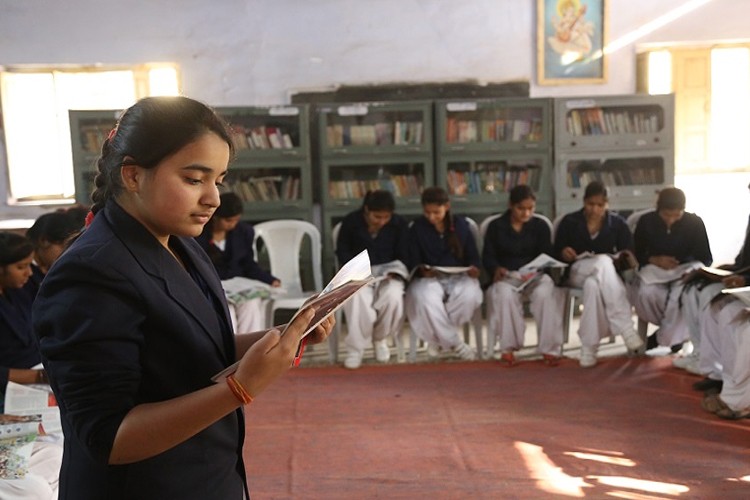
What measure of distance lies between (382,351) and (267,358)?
411 cm

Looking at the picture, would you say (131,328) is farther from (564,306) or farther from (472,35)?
(472,35)

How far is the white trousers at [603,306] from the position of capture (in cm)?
483

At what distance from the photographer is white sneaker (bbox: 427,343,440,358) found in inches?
202

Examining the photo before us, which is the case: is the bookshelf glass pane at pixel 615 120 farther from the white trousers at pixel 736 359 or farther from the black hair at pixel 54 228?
the black hair at pixel 54 228

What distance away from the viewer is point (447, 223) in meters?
5.30

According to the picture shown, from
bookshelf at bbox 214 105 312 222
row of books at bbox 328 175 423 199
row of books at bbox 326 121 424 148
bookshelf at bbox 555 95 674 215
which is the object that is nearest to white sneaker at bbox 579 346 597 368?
bookshelf at bbox 555 95 674 215

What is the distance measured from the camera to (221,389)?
1.02 metres

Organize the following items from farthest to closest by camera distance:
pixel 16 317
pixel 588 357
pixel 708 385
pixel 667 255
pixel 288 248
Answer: pixel 288 248, pixel 667 255, pixel 588 357, pixel 708 385, pixel 16 317

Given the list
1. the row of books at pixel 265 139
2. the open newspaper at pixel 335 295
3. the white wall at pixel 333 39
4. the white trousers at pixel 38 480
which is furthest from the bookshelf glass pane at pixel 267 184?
the open newspaper at pixel 335 295

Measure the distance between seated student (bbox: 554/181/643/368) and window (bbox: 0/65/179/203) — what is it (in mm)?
3814

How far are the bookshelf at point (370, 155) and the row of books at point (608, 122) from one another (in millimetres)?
1287

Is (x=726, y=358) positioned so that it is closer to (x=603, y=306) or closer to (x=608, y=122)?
(x=603, y=306)

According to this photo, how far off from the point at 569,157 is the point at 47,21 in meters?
4.76

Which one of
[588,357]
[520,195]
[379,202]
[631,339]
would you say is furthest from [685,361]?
[379,202]
